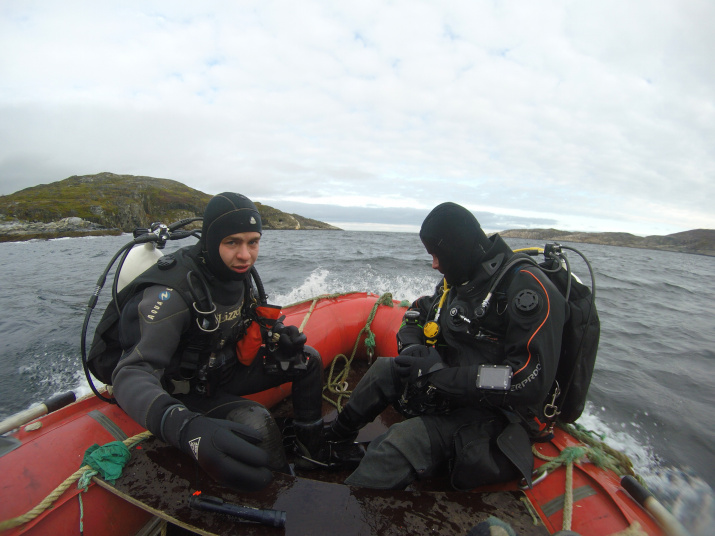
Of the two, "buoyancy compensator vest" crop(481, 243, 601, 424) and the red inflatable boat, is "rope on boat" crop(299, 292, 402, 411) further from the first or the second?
"buoyancy compensator vest" crop(481, 243, 601, 424)

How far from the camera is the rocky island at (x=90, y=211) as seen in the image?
38.3 metres

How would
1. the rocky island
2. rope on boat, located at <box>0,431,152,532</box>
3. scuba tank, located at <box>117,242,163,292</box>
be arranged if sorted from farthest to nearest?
the rocky island → scuba tank, located at <box>117,242,163,292</box> → rope on boat, located at <box>0,431,152,532</box>

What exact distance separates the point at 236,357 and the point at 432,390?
1.29 m

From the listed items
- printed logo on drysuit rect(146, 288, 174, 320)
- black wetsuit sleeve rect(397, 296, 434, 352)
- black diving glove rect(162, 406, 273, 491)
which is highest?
printed logo on drysuit rect(146, 288, 174, 320)

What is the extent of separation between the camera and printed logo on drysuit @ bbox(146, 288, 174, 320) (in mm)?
1646

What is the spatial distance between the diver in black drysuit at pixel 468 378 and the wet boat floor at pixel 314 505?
0.18 m

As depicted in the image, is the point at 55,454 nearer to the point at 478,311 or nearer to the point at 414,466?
the point at 414,466

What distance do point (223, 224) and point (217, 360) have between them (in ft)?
2.73

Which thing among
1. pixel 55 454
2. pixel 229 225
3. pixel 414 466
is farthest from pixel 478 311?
pixel 55 454


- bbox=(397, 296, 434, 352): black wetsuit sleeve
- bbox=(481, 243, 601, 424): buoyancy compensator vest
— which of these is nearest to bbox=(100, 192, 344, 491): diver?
bbox=(397, 296, 434, 352): black wetsuit sleeve

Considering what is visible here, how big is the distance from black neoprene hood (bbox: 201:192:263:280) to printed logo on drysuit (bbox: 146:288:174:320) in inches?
12.2

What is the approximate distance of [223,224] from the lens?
6.31 ft

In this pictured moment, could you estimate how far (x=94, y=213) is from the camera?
1831 inches

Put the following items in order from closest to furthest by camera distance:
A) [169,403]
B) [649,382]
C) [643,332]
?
[169,403] < [649,382] < [643,332]
